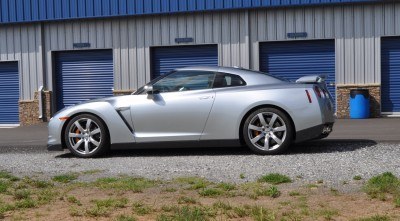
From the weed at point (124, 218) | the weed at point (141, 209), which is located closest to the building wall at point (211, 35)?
the weed at point (141, 209)

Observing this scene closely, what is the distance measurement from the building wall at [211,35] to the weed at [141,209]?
16.4m

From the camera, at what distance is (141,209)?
243 inches

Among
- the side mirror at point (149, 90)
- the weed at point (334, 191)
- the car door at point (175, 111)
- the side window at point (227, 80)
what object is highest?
the side window at point (227, 80)

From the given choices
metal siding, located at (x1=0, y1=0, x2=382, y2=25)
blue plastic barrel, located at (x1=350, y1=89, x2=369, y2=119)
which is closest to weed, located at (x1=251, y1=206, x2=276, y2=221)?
blue plastic barrel, located at (x1=350, y1=89, x2=369, y2=119)

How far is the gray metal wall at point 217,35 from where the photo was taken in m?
21.6

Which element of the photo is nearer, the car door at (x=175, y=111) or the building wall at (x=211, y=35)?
the car door at (x=175, y=111)

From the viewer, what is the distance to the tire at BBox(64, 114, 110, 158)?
1052 centimetres

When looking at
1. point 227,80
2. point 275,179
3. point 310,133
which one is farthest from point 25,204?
point 310,133

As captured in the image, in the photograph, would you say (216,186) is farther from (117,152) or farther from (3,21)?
(3,21)

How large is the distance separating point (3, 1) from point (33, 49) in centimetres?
212

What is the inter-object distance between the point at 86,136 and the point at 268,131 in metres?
2.89

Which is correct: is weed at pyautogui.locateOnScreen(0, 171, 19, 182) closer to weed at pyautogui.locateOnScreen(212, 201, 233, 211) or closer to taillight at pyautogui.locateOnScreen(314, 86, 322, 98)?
weed at pyautogui.locateOnScreen(212, 201, 233, 211)

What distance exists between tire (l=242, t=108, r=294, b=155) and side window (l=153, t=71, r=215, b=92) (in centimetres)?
96

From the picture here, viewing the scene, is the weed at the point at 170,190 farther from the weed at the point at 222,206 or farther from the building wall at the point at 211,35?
the building wall at the point at 211,35
